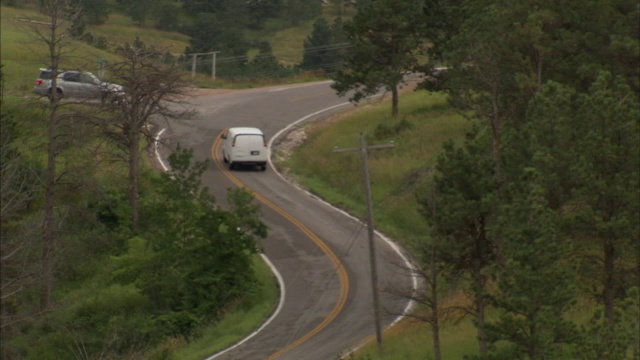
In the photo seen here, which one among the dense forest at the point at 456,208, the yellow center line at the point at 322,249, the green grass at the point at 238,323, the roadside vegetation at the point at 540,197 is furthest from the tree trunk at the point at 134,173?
the roadside vegetation at the point at 540,197

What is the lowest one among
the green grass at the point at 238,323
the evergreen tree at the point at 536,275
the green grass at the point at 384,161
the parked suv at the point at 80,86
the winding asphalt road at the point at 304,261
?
the green grass at the point at 238,323

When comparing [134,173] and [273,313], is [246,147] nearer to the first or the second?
[134,173]

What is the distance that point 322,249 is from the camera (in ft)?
132

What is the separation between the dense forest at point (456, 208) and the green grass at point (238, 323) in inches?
22.7

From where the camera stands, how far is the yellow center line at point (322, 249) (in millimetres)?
32406

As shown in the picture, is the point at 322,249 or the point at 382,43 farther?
the point at 382,43

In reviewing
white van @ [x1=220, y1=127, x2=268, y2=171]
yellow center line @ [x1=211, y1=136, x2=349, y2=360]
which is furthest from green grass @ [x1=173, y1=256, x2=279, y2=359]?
white van @ [x1=220, y1=127, x2=268, y2=171]

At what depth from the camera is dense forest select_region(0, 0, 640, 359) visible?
2288cm

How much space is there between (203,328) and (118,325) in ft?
8.92

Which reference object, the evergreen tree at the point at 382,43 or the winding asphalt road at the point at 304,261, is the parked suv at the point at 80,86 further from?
the evergreen tree at the point at 382,43

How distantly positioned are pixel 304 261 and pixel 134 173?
7.78 metres

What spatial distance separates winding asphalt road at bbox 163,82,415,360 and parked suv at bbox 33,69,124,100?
227 inches

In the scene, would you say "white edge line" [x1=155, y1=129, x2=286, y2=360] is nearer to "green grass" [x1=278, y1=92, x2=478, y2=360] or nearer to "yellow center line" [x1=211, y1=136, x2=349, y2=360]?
"yellow center line" [x1=211, y1=136, x2=349, y2=360]

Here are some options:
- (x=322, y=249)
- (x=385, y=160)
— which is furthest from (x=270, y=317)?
(x=385, y=160)
